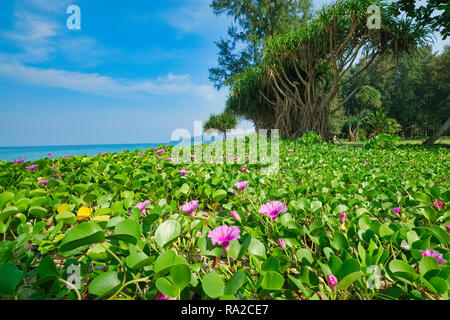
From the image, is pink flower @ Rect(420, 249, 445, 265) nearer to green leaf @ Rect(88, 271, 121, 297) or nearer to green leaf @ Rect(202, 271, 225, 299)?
green leaf @ Rect(202, 271, 225, 299)

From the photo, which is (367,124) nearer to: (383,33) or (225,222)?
(383,33)

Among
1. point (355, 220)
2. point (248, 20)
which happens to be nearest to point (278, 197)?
point (355, 220)

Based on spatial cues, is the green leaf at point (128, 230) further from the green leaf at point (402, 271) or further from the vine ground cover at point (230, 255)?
the green leaf at point (402, 271)

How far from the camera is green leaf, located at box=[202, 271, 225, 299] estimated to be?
0.51 m

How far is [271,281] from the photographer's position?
0.55 m

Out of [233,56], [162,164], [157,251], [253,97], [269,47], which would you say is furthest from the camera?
[233,56]

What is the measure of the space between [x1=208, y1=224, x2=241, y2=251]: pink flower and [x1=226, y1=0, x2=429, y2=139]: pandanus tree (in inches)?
351

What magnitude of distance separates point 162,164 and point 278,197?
1.62m

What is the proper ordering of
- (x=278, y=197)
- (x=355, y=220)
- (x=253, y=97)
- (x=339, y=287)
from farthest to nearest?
(x=253, y=97) < (x=278, y=197) < (x=355, y=220) < (x=339, y=287)

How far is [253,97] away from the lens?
12.4 metres

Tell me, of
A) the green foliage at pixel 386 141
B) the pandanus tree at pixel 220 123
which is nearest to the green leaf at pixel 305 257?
the green foliage at pixel 386 141

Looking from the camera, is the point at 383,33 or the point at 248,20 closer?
the point at 383,33

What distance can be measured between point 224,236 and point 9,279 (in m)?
0.55

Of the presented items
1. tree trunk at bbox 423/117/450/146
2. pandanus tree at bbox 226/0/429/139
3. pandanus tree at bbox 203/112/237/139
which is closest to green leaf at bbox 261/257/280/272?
pandanus tree at bbox 226/0/429/139
